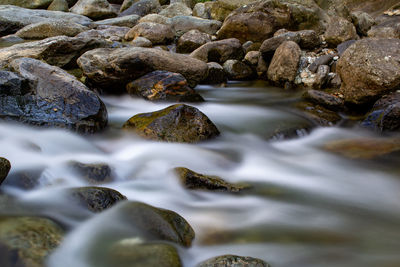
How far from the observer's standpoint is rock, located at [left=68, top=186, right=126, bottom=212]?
9.04 feet

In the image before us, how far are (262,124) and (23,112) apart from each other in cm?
356

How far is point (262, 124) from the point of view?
19.2 feet

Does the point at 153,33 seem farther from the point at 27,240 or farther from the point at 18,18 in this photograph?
the point at 27,240

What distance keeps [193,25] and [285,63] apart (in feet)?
23.1

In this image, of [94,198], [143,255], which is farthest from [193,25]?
[143,255]

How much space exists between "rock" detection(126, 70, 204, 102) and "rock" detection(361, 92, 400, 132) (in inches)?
120

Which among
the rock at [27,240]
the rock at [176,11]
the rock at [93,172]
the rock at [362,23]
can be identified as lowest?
the rock at [93,172]

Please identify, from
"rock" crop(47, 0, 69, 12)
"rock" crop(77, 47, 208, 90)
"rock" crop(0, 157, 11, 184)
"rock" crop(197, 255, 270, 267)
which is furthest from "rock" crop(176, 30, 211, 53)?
"rock" crop(47, 0, 69, 12)

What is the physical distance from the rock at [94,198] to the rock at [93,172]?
0.59 metres

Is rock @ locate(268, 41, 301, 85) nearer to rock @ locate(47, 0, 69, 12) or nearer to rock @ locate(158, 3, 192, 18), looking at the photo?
rock @ locate(158, 3, 192, 18)

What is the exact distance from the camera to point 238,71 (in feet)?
29.4

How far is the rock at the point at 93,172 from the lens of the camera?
350cm

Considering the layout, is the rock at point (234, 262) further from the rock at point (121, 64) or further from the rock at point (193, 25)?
the rock at point (193, 25)

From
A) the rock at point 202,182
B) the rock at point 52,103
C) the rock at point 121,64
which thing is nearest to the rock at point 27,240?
the rock at point 202,182
